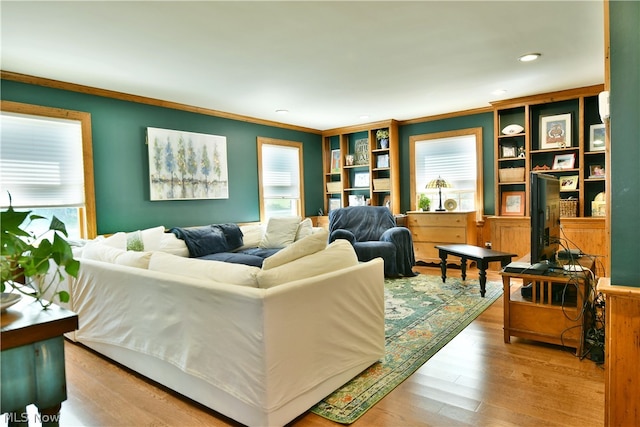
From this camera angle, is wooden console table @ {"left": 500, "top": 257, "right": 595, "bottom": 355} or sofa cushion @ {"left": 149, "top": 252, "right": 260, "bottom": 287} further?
wooden console table @ {"left": 500, "top": 257, "right": 595, "bottom": 355}

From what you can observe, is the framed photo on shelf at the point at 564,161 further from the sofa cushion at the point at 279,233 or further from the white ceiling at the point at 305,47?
the sofa cushion at the point at 279,233

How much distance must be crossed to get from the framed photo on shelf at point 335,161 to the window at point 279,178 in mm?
754

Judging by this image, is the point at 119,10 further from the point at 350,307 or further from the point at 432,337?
the point at 432,337

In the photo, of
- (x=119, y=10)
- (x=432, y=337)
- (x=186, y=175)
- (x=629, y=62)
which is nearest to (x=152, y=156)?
(x=186, y=175)

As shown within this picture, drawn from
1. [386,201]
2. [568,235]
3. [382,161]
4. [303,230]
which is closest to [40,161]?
[303,230]

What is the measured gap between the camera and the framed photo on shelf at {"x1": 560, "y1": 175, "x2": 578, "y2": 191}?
487 cm

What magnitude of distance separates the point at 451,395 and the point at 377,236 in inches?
134

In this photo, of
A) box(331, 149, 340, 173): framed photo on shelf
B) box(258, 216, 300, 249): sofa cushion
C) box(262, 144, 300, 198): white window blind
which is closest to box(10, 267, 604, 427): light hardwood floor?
box(258, 216, 300, 249): sofa cushion

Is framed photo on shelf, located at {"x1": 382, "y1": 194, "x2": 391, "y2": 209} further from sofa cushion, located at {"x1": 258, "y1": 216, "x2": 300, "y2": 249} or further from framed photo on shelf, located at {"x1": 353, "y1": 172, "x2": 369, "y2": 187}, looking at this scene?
sofa cushion, located at {"x1": 258, "y1": 216, "x2": 300, "y2": 249}

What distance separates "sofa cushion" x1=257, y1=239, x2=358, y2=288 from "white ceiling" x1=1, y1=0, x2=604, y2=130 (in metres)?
1.59

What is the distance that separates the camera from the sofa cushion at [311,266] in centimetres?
187

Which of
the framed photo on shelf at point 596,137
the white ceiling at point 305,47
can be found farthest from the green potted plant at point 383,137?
the framed photo on shelf at point 596,137

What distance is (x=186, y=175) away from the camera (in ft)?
16.4

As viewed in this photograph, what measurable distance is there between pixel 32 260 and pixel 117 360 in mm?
1763
